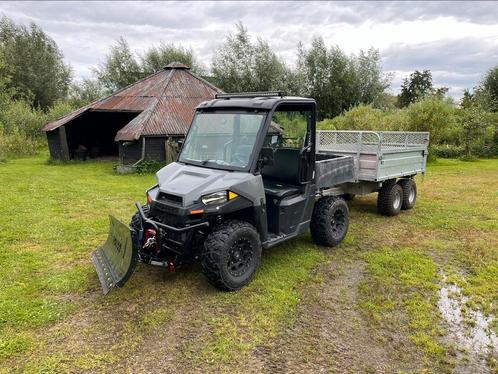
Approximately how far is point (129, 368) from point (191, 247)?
147cm

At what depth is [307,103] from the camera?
16.7 feet

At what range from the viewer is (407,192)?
7945 mm

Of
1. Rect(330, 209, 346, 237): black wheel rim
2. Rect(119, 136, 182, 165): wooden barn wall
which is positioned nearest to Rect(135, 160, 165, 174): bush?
Rect(119, 136, 182, 165): wooden barn wall

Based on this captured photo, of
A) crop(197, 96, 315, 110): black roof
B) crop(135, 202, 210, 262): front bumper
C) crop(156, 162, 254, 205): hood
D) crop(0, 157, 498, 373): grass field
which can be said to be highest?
crop(197, 96, 315, 110): black roof

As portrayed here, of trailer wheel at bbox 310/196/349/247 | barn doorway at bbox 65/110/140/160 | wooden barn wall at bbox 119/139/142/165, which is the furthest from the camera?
barn doorway at bbox 65/110/140/160

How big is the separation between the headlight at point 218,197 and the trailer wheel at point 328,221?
1.91 metres

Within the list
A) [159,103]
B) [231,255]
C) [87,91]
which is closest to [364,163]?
[231,255]

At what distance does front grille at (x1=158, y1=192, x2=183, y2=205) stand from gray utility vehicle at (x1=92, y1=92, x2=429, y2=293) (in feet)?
0.04

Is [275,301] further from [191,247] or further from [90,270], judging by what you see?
[90,270]

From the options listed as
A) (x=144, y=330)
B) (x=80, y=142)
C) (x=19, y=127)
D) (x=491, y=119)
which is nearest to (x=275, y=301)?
(x=144, y=330)

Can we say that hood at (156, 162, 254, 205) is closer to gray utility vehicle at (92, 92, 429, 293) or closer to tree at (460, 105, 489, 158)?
gray utility vehicle at (92, 92, 429, 293)

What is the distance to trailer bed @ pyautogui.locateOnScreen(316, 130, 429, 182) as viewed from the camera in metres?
6.90

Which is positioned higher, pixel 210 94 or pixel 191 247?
pixel 210 94

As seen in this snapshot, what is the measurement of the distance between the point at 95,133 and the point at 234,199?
16881 mm
